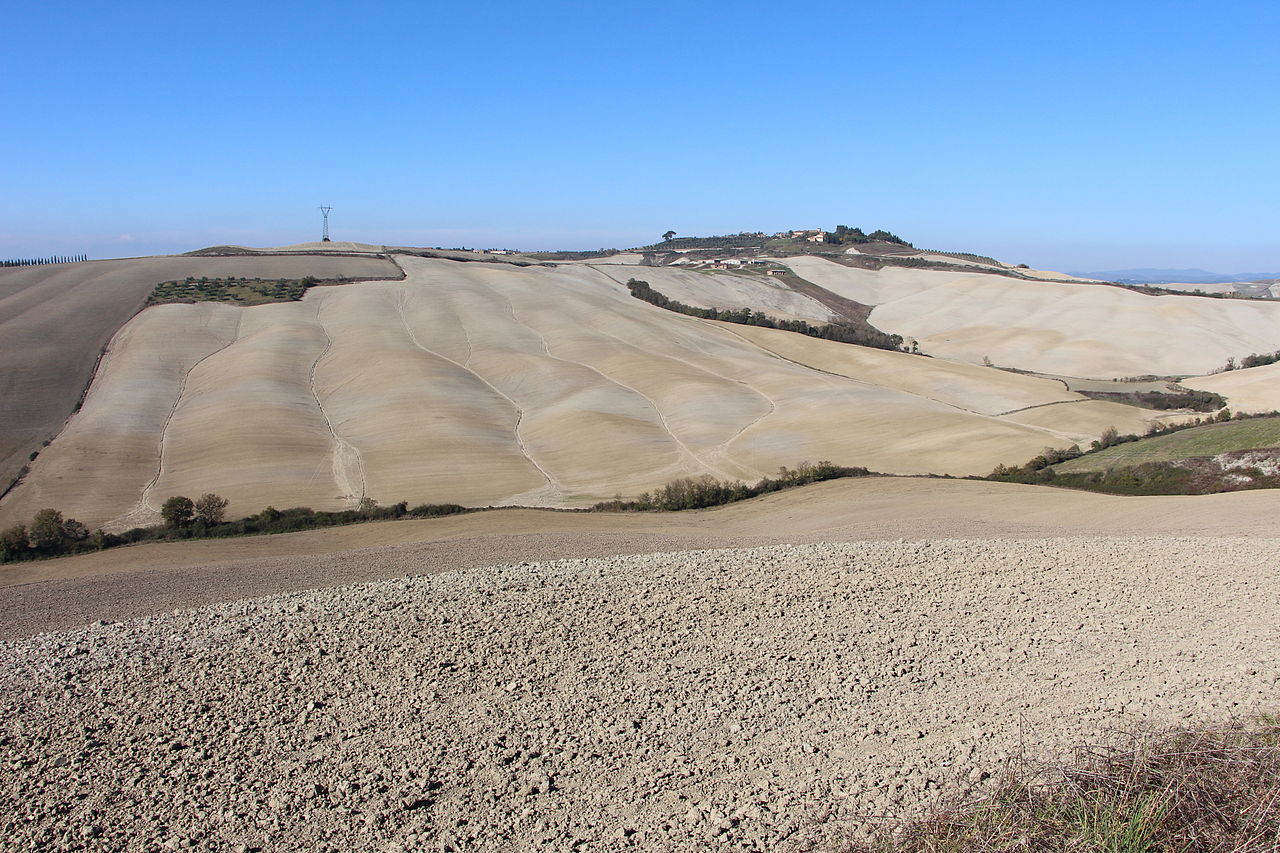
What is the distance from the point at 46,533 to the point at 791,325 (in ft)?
252

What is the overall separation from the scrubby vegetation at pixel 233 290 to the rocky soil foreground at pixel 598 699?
7482 centimetres

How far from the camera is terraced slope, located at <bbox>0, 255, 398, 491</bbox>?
5047cm

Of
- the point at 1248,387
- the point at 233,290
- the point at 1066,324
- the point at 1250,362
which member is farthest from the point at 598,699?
the point at 1066,324

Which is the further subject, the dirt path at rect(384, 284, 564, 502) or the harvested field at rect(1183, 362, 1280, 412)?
the harvested field at rect(1183, 362, 1280, 412)

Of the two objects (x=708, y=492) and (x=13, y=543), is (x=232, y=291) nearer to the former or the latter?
(x=13, y=543)

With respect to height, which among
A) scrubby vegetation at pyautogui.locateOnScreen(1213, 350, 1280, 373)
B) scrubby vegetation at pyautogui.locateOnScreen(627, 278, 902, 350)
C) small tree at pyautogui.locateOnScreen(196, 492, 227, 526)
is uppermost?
scrubby vegetation at pyautogui.locateOnScreen(627, 278, 902, 350)

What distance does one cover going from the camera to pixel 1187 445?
40906 millimetres

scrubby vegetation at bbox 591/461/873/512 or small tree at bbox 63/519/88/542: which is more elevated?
scrubby vegetation at bbox 591/461/873/512

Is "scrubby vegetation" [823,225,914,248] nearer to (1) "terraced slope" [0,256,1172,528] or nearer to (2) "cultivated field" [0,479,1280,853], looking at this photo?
(1) "terraced slope" [0,256,1172,528]

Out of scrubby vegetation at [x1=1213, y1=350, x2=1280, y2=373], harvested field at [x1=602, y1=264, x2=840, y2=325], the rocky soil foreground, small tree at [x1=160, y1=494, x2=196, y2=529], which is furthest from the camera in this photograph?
harvested field at [x1=602, y1=264, x2=840, y2=325]

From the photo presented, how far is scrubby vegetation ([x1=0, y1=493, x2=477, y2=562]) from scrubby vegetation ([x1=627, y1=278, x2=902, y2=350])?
64.0 metres

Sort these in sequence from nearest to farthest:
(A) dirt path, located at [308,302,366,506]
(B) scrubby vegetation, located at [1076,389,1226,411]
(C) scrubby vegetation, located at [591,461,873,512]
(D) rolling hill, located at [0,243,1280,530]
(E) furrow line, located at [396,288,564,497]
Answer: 1. (C) scrubby vegetation, located at [591,461,873,512]
2. (A) dirt path, located at [308,302,366,506]
3. (D) rolling hill, located at [0,243,1280,530]
4. (E) furrow line, located at [396,288,564,497]
5. (B) scrubby vegetation, located at [1076,389,1226,411]

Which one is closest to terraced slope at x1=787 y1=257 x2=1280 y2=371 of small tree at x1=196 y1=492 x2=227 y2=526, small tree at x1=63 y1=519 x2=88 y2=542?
small tree at x1=196 y1=492 x2=227 y2=526

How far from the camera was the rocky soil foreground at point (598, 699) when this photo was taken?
34.2ft
